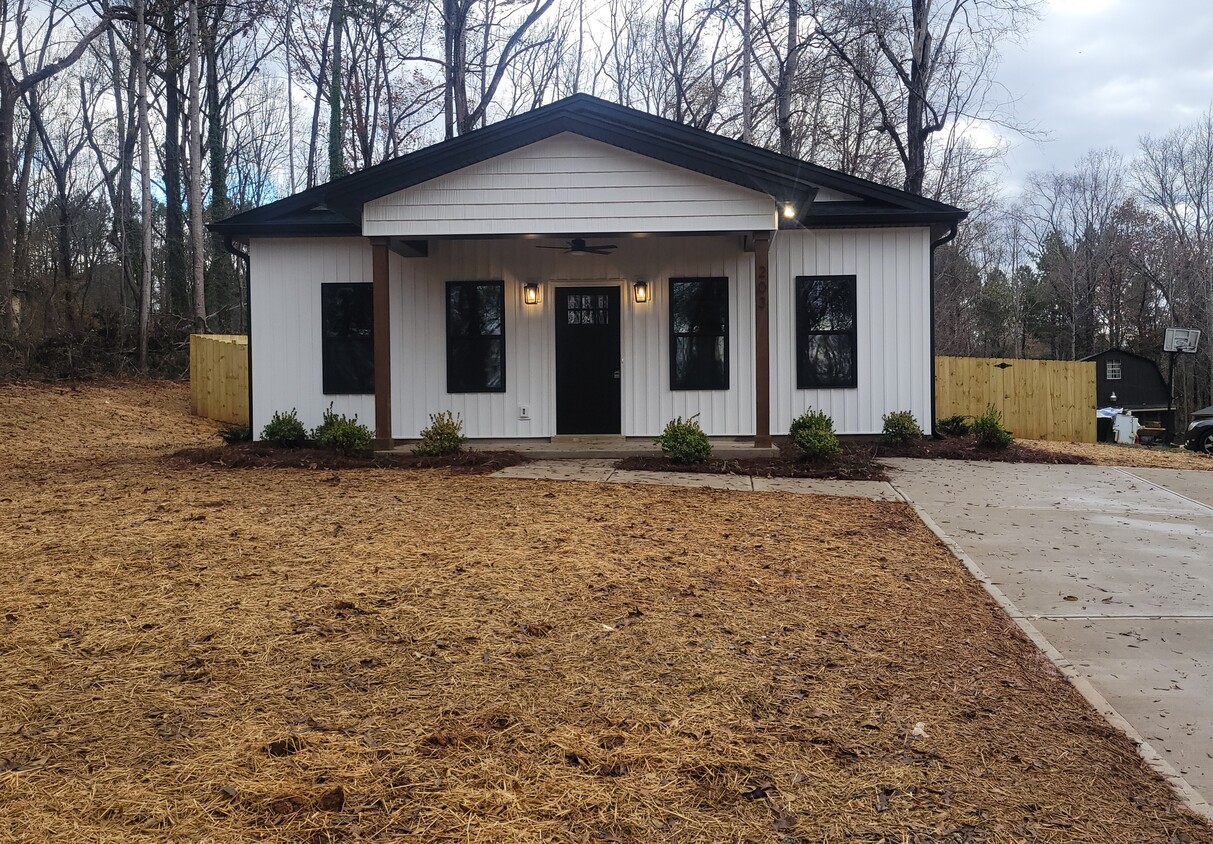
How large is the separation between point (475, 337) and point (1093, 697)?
9437 millimetres

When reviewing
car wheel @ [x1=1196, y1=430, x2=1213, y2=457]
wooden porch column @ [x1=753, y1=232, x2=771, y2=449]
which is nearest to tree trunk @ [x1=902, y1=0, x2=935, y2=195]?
car wheel @ [x1=1196, y1=430, x2=1213, y2=457]

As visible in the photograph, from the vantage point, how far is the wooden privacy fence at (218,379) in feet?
53.9

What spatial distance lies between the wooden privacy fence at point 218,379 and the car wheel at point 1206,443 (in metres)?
18.7

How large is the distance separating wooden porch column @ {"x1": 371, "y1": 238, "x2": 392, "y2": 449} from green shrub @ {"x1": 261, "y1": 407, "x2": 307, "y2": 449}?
52.8 inches

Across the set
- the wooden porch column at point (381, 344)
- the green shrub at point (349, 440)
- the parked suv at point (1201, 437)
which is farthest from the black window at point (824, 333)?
the parked suv at point (1201, 437)

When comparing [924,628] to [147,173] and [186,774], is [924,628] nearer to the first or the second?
[186,774]

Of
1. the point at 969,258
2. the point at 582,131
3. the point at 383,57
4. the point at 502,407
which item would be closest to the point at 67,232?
the point at 383,57

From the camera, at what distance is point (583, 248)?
431 inches

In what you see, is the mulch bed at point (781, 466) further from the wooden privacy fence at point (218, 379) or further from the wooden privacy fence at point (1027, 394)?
the wooden privacy fence at point (218, 379)

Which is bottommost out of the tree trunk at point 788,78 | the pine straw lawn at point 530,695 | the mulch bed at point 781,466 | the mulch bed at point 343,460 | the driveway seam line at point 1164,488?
the pine straw lawn at point 530,695

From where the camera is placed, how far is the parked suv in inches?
619

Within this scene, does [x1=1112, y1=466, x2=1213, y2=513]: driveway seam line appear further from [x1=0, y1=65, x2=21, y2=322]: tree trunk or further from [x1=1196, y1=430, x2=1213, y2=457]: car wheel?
[x1=0, y1=65, x2=21, y2=322]: tree trunk

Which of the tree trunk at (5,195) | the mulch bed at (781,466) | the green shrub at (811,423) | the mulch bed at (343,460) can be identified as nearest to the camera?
the mulch bed at (781,466)

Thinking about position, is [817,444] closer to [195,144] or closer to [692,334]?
[692,334]
